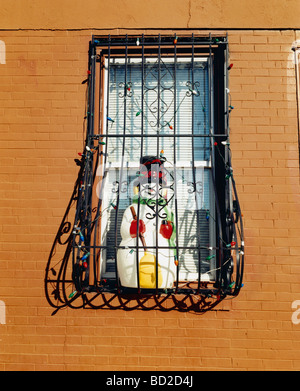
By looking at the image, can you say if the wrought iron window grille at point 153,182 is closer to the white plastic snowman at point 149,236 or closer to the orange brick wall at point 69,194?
the white plastic snowman at point 149,236

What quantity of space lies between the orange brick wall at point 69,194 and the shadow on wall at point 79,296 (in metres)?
0.06

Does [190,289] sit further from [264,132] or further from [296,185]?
[264,132]

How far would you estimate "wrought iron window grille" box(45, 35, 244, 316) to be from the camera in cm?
260

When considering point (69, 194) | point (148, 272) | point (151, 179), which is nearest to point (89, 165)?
point (69, 194)

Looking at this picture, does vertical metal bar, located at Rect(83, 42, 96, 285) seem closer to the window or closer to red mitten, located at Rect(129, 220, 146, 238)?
the window

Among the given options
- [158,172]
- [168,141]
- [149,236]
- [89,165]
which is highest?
[168,141]

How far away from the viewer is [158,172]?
2625 millimetres

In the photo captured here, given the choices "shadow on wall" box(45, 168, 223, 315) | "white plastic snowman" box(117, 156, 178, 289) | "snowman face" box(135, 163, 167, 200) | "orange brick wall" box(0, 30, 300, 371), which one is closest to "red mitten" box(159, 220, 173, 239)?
"white plastic snowman" box(117, 156, 178, 289)

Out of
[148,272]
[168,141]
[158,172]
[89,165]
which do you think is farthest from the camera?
[168,141]

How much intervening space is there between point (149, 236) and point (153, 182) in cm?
45

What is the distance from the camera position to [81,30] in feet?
9.82

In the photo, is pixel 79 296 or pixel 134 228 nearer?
pixel 134 228

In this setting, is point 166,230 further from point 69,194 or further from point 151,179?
point 69,194

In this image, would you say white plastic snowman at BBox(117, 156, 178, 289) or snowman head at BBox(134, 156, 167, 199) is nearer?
white plastic snowman at BBox(117, 156, 178, 289)
